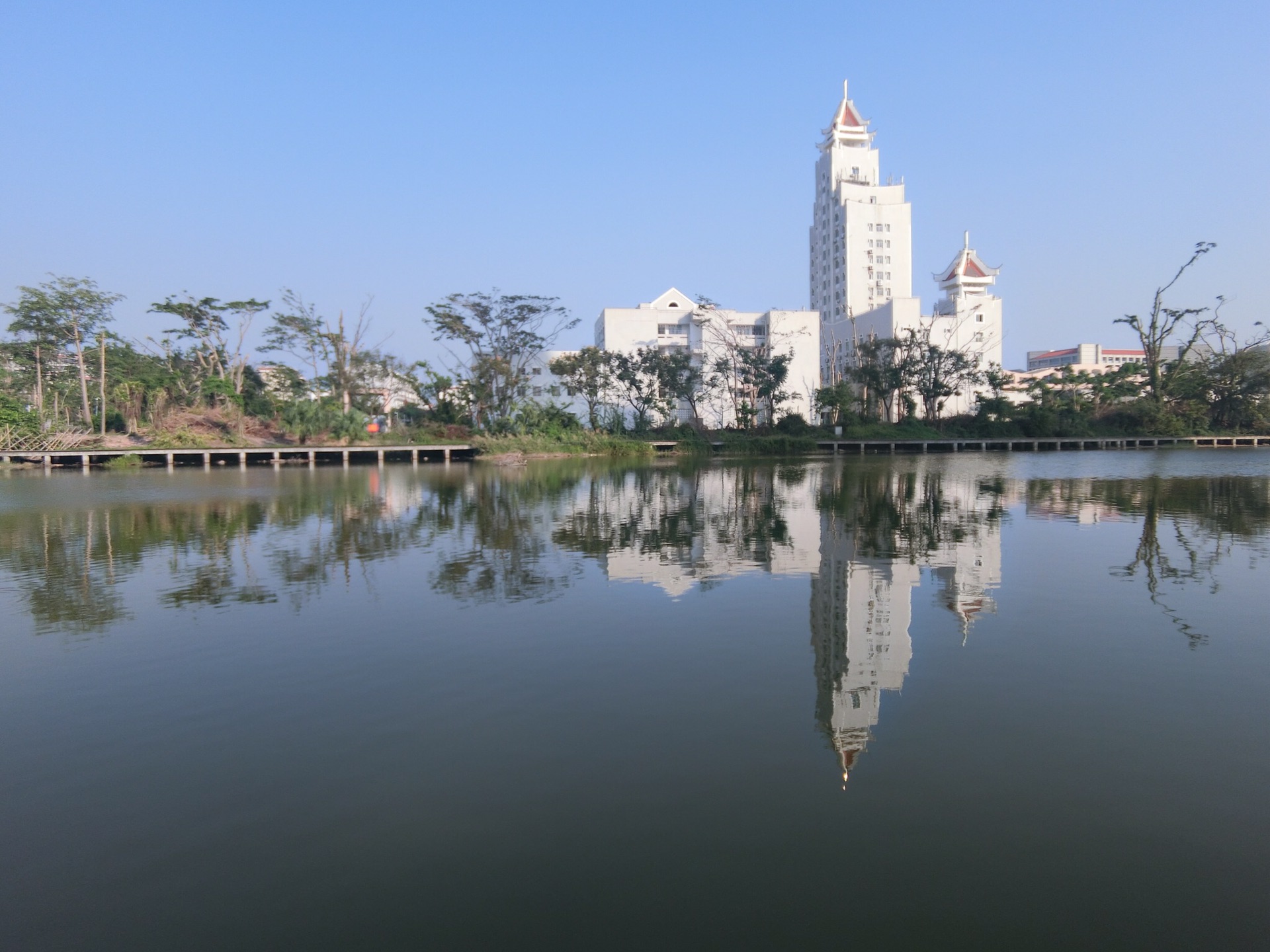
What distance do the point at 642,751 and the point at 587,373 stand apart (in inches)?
1280

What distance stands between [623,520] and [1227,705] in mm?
8648

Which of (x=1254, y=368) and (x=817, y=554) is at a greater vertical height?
Result: (x=1254, y=368)

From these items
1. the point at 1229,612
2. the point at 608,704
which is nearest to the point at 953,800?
the point at 608,704

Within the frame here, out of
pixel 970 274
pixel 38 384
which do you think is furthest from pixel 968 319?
pixel 38 384

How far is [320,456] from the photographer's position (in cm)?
3055

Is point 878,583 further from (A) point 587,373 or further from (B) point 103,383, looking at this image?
(B) point 103,383

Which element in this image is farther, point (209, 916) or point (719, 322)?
point (719, 322)

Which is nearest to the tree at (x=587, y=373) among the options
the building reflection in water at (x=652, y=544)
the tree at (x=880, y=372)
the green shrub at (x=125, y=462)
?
the tree at (x=880, y=372)

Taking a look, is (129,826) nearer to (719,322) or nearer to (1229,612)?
(1229,612)

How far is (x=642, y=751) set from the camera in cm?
400

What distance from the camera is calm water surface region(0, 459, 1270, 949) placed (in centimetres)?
281

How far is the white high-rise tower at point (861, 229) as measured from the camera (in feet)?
192

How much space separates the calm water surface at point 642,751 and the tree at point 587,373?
27.3m

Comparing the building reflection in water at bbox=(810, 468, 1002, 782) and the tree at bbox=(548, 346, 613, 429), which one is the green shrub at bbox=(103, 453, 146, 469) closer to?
the tree at bbox=(548, 346, 613, 429)
